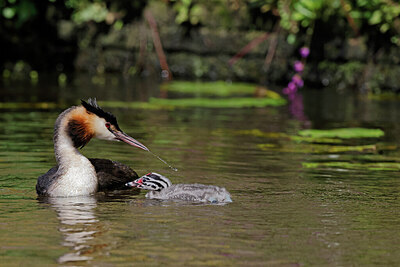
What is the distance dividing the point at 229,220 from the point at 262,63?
11480mm

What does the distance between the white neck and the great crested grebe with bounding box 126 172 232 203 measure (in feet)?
1.08

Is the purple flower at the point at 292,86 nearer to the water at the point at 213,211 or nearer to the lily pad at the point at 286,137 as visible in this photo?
the lily pad at the point at 286,137

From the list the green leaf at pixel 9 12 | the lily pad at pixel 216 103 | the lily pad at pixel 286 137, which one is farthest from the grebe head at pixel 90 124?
the green leaf at pixel 9 12

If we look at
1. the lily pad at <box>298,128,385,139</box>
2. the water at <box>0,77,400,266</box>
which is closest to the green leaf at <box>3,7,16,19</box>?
the water at <box>0,77,400,266</box>

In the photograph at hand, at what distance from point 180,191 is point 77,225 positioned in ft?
3.90

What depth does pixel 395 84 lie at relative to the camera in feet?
54.1

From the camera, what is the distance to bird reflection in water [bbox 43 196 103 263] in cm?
520

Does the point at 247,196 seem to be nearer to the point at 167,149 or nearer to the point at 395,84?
the point at 167,149

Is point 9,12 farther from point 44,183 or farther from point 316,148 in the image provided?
point 44,183

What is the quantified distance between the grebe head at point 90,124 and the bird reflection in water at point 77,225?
1.86 feet

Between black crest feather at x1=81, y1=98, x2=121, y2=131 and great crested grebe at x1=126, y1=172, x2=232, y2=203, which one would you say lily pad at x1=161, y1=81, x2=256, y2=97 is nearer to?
black crest feather at x1=81, y1=98, x2=121, y2=131

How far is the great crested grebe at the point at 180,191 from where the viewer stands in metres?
6.79

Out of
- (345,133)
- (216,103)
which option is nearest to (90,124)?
(345,133)

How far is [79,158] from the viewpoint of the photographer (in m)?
7.25
